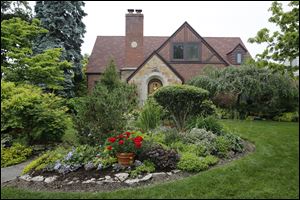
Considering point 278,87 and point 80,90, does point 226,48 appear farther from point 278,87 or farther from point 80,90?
point 80,90

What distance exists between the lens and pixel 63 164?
19.2 feet

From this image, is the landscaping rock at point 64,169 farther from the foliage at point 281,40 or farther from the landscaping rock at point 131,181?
the foliage at point 281,40

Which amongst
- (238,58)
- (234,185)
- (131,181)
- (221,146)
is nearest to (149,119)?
(221,146)

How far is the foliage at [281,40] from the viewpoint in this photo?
5887 millimetres

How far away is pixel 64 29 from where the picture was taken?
18625 mm

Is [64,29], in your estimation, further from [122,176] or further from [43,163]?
[122,176]

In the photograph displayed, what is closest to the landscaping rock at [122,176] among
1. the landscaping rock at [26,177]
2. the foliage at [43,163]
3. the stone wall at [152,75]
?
the foliage at [43,163]

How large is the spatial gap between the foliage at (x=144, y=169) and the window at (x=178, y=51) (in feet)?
54.2

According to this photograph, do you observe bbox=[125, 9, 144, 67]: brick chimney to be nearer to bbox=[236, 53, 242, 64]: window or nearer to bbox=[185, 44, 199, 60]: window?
bbox=[185, 44, 199, 60]: window

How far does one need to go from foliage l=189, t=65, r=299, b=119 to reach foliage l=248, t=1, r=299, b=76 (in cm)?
777

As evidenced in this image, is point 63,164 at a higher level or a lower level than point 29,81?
lower

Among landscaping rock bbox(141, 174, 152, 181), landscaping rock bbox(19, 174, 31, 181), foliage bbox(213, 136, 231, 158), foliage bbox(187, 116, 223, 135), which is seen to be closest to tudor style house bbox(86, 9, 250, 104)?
foliage bbox(187, 116, 223, 135)

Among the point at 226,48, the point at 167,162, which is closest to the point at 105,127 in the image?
the point at 167,162

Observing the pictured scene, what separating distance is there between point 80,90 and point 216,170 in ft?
59.4
